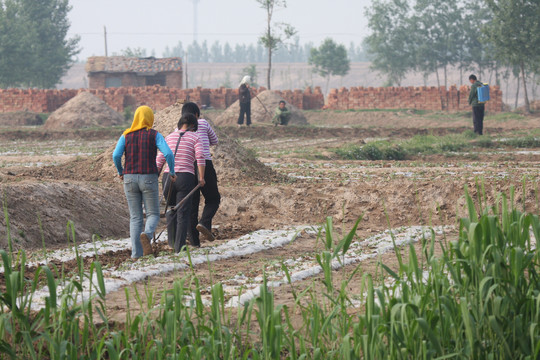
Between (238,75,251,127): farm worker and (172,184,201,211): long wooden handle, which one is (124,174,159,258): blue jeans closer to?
(172,184,201,211): long wooden handle

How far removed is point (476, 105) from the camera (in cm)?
2173

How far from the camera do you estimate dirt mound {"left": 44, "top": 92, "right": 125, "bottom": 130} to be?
3438 centimetres

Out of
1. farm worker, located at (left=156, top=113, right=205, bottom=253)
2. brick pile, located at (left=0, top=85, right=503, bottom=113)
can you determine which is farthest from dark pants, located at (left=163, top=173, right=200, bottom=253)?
brick pile, located at (left=0, top=85, right=503, bottom=113)

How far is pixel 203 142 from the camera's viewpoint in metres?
8.60

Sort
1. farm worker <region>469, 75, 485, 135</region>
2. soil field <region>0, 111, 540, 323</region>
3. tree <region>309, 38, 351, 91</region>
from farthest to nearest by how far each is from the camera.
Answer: tree <region>309, 38, 351, 91</region>, farm worker <region>469, 75, 485, 135</region>, soil field <region>0, 111, 540, 323</region>

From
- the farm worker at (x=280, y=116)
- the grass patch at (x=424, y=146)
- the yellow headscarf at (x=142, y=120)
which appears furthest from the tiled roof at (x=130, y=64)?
the yellow headscarf at (x=142, y=120)

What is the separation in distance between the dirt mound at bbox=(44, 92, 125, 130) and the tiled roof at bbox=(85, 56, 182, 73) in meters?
15.4

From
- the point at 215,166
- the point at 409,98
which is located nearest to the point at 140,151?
the point at 215,166

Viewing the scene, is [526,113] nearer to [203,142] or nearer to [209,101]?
[209,101]

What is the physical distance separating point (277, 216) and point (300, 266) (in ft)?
12.6

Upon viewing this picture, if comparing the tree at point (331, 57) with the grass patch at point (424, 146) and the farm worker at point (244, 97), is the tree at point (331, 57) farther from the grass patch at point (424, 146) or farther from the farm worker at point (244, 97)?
the grass patch at point (424, 146)

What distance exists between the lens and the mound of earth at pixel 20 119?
38125 mm

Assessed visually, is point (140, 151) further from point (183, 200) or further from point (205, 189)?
point (205, 189)

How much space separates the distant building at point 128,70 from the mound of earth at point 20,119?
1241 centimetres
